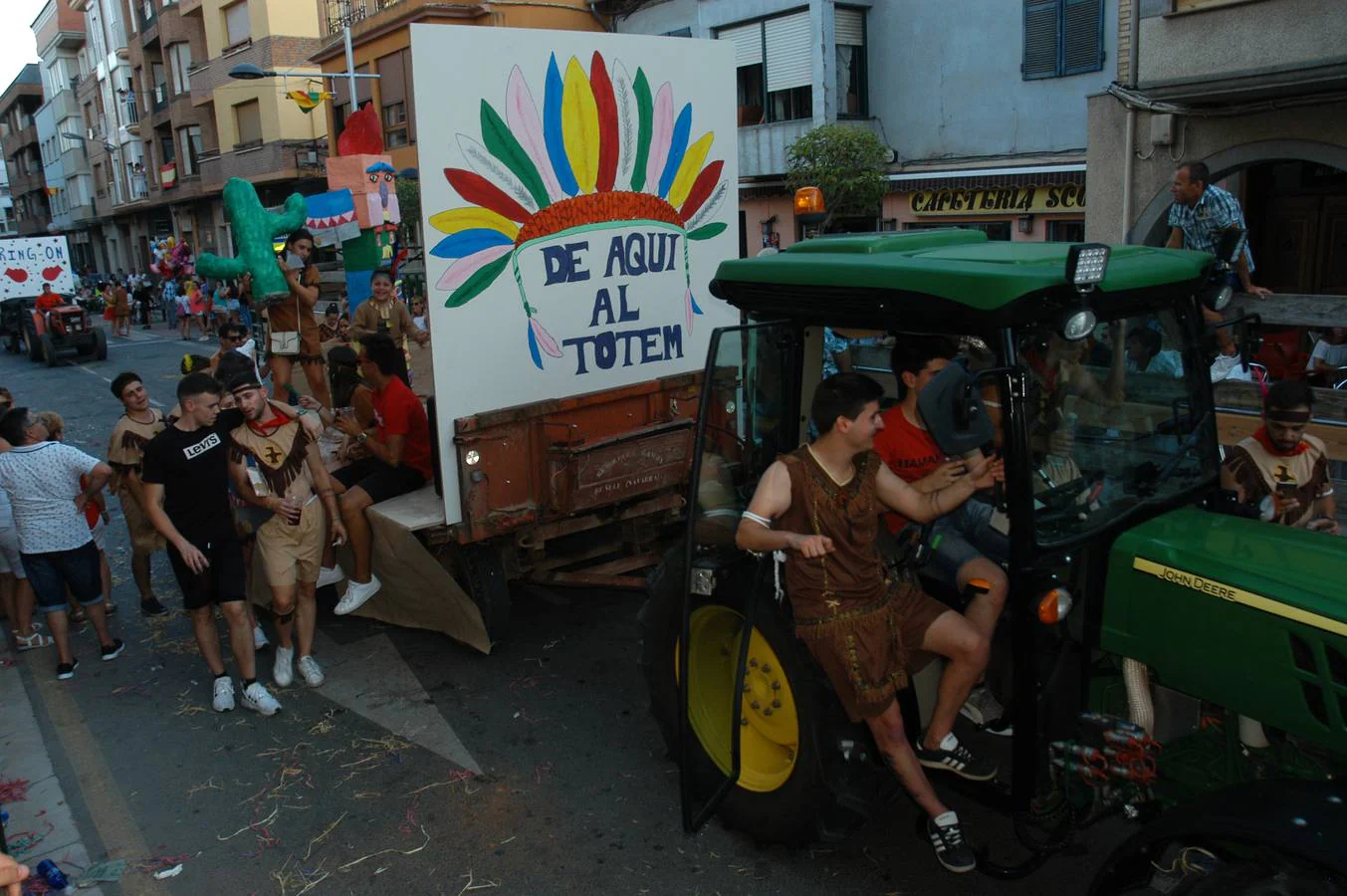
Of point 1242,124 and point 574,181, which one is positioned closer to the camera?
point 574,181

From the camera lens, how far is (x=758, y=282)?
160 inches

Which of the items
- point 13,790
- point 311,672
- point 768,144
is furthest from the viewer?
point 768,144

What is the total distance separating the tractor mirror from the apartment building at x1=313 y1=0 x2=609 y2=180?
2404 cm

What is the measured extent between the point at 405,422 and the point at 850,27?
55.5 ft

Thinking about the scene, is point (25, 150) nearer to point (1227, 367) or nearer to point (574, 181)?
point (574, 181)

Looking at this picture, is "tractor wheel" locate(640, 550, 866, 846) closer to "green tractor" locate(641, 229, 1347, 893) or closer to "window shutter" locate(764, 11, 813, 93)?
"green tractor" locate(641, 229, 1347, 893)

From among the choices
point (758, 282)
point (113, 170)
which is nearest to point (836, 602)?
point (758, 282)

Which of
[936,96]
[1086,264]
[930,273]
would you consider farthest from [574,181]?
[936,96]

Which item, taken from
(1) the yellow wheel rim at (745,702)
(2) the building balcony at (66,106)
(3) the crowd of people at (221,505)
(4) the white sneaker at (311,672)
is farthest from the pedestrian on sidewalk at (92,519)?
(2) the building balcony at (66,106)

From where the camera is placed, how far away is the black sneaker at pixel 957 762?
369cm

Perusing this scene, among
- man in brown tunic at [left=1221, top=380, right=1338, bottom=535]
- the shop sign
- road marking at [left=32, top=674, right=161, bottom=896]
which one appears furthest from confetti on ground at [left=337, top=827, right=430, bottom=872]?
the shop sign

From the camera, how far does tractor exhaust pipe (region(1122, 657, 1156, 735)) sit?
3.26 m

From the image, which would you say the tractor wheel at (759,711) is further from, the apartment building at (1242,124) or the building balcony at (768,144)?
the building balcony at (768,144)

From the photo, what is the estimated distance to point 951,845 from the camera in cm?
363
